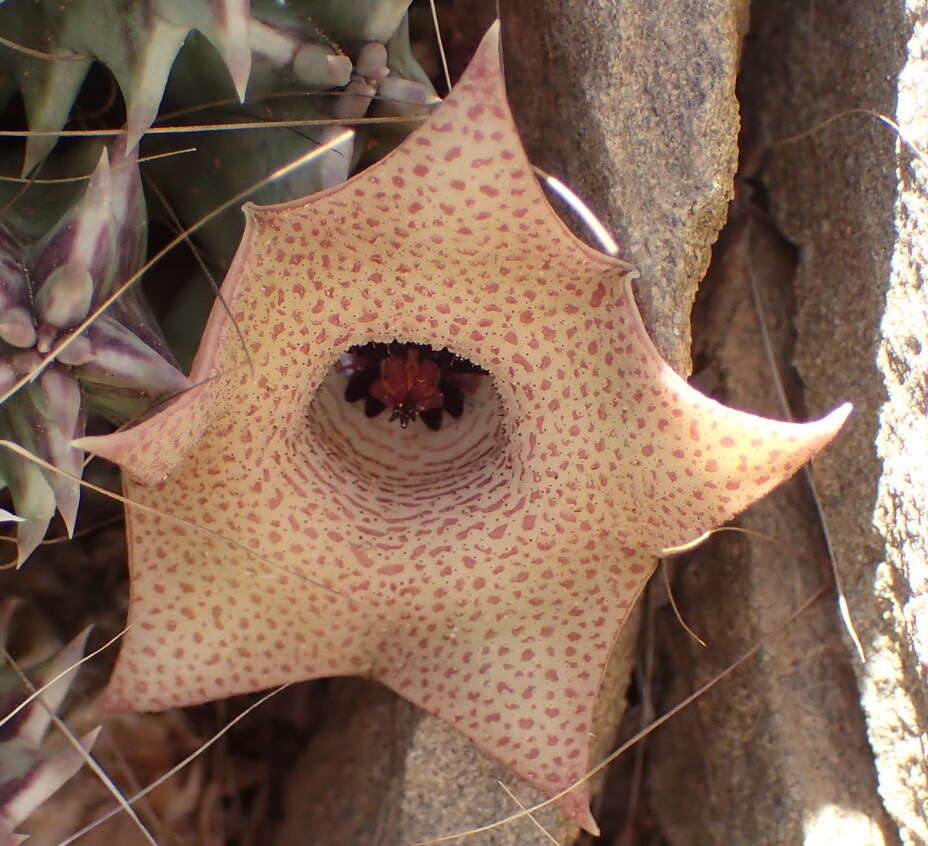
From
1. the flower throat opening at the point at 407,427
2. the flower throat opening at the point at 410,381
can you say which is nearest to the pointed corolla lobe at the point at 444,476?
the flower throat opening at the point at 407,427

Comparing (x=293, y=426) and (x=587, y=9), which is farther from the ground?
(x=587, y=9)

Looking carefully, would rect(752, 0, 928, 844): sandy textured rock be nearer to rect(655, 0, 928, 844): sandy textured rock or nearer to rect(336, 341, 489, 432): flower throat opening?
rect(655, 0, 928, 844): sandy textured rock

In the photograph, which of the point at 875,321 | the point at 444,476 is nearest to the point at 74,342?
the point at 444,476

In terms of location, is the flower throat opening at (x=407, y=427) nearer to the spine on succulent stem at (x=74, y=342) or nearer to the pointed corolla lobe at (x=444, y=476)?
the pointed corolla lobe at (x=444, y=476)

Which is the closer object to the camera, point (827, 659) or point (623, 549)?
point (623, 549)

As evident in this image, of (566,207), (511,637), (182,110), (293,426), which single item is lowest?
(511,637)

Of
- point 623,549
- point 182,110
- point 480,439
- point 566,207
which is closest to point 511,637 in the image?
point 623,549

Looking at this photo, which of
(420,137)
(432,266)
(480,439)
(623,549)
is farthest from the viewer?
(480,439)

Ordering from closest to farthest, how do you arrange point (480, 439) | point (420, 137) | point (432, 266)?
point (420, 137) → point (432, 266) → point (480, 439)

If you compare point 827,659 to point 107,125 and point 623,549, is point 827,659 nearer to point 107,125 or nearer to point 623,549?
point 623,549
